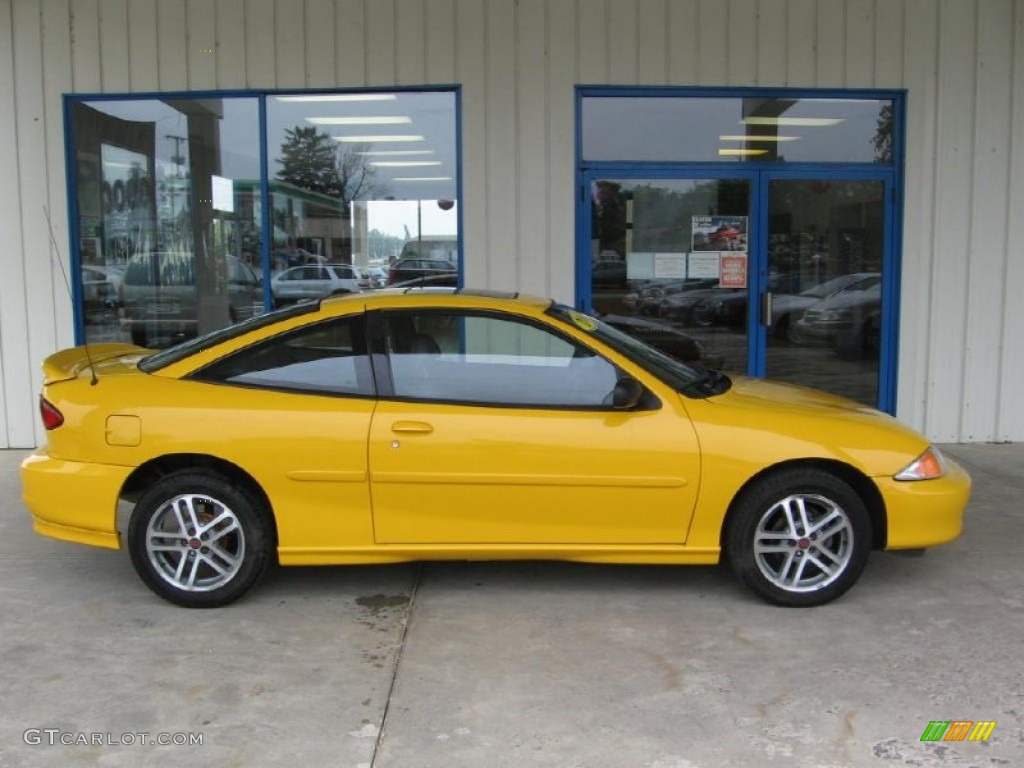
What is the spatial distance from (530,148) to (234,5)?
9.18ft

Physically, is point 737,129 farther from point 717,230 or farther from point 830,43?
point 830,43

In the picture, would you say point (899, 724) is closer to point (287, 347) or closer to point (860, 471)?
point (860, 471)

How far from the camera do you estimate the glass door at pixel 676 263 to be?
8547 mm

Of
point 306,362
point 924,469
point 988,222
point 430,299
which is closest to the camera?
point 924,469

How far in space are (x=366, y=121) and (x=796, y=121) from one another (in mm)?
3792

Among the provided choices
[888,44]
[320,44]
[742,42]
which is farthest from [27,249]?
[888,44]

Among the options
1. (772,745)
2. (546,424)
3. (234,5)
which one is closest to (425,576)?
(546,424)

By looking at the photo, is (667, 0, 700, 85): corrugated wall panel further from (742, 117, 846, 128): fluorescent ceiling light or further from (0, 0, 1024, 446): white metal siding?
(742, 117, 846, 128): fluorescent ceiling light

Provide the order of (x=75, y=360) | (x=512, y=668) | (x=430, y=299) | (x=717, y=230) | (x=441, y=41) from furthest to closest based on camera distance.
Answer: (x=717, y=230) → (x=441, y=41) → (x=75, y=360) → (x=430, y=299) → (x=512, y=668)

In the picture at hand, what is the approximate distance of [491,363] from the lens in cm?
474

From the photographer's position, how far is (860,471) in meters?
4.61

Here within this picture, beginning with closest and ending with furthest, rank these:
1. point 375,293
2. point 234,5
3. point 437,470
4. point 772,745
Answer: point 772,745
point 437,470
point 375,293
point 234,5

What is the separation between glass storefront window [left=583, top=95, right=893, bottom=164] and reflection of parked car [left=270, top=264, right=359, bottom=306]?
241cm

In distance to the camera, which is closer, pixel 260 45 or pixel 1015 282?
pixel 260 45
